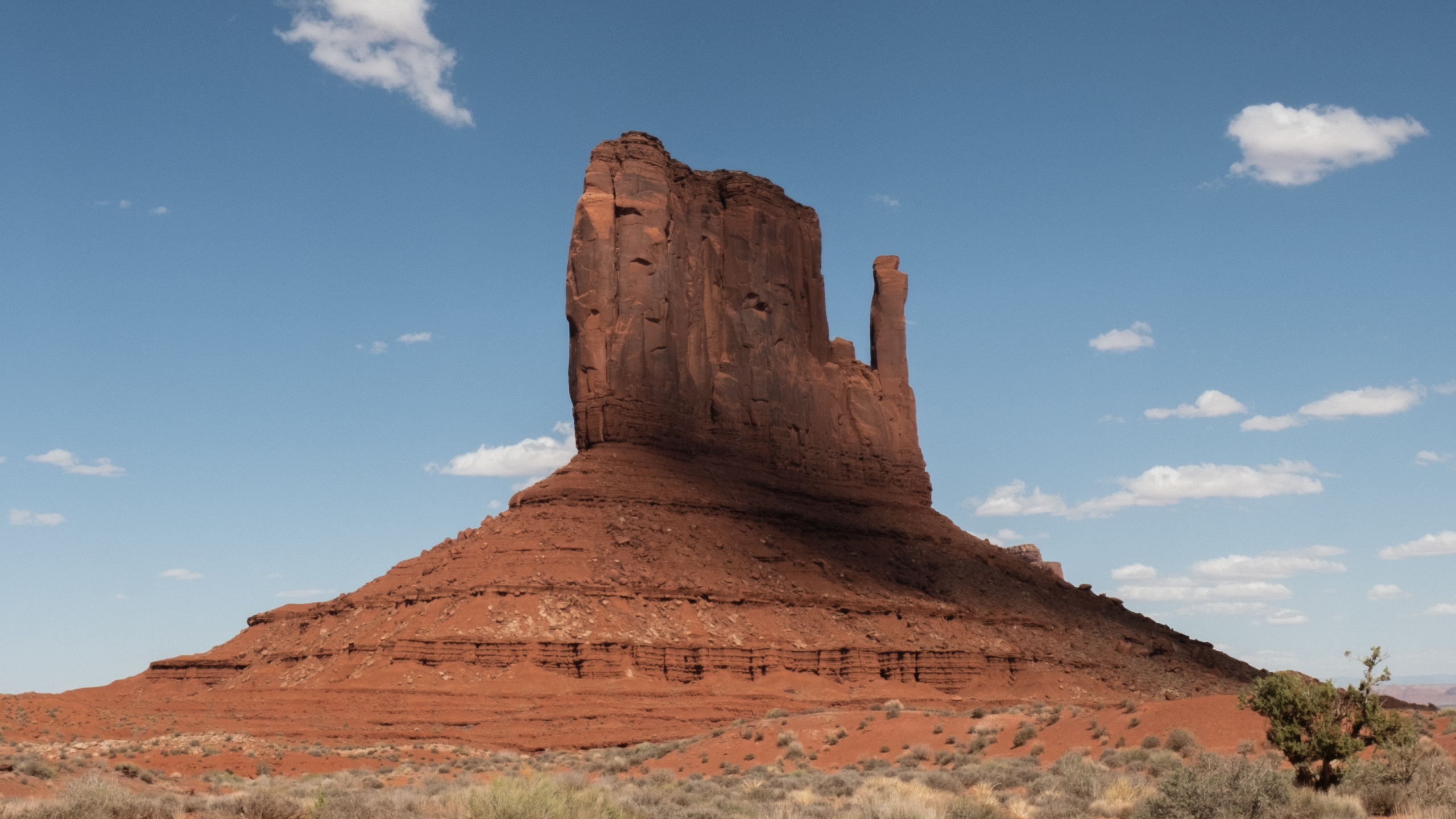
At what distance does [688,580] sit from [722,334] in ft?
73.5

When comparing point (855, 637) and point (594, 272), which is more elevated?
point (594, 272)

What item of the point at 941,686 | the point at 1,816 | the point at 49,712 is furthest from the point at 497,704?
the point at 1,816

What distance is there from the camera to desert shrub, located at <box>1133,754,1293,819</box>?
15.5 metres

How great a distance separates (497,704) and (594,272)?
27638mm

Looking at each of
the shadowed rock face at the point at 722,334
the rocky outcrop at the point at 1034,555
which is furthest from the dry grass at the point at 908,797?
the rocky outcrop at the point at 1034,555

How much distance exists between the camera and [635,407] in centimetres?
6341

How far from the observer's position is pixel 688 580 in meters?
53.7

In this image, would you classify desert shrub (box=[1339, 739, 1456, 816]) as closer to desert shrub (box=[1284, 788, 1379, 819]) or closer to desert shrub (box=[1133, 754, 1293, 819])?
desert shrub (box=[1284, 788, 1379, 819])

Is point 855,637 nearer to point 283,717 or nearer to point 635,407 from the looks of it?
point 635,407

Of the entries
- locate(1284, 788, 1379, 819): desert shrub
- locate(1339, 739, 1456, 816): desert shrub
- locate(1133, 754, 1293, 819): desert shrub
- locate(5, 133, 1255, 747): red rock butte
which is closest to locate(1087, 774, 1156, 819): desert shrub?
locate(1133, 754, 1293, 819): desert shrub

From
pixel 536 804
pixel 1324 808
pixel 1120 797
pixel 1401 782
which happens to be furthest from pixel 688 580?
pixel 1324 808

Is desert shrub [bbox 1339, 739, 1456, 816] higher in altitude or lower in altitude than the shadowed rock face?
lower

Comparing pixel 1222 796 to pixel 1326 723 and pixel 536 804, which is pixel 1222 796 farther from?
pixel 536 804

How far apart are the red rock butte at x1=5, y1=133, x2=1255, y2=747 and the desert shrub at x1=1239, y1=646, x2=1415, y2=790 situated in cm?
2537
